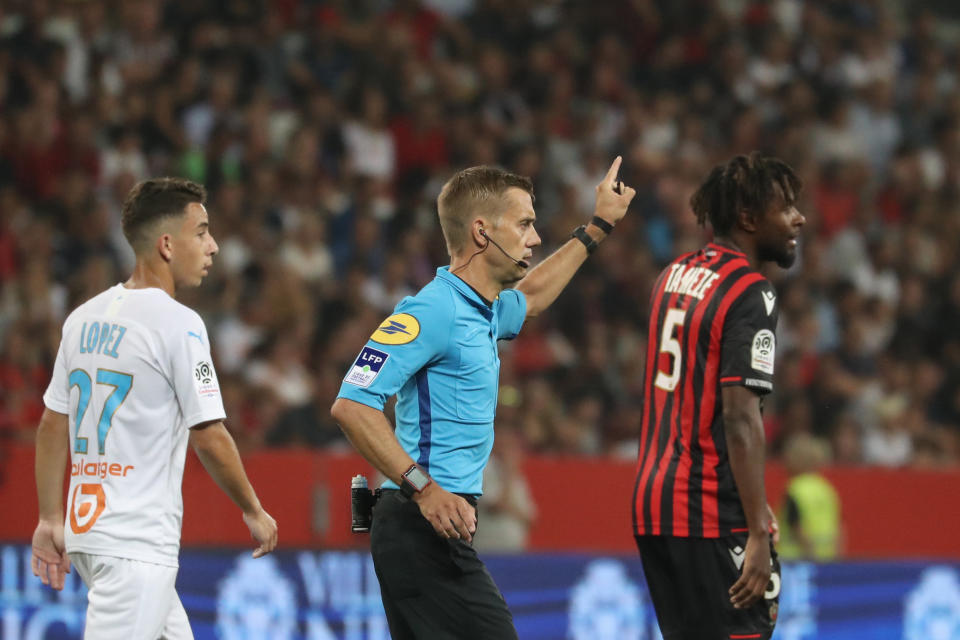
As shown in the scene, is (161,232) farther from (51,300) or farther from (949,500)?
(949,500)

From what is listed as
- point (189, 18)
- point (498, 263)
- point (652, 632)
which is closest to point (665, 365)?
point (498, 263)

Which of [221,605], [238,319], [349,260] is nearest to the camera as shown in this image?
[221,605]

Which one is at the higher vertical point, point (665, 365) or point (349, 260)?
point (349, 260)

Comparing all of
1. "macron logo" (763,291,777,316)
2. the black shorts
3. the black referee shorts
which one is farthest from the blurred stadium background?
"macron logo" (763,291,777,316)

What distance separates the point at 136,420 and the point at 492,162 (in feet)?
28.3

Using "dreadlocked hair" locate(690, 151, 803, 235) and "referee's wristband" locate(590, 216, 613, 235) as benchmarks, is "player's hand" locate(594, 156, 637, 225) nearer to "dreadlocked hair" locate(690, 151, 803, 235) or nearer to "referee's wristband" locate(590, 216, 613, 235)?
"referee's wristband" locate(590, 216, 613, 235)

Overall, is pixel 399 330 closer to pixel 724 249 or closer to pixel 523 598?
pixel 724 249

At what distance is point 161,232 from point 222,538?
4.98m

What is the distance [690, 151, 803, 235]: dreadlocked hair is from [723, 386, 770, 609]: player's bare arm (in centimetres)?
73

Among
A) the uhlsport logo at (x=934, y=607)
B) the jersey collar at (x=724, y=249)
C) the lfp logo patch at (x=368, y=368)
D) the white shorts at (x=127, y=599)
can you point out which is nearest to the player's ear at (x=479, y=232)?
the lfp logo patch at (x=368, y=368)

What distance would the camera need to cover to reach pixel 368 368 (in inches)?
183

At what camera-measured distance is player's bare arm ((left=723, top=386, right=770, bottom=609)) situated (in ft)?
15.9

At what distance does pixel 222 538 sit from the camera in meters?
9.70

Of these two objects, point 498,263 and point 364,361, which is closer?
point 364,361
